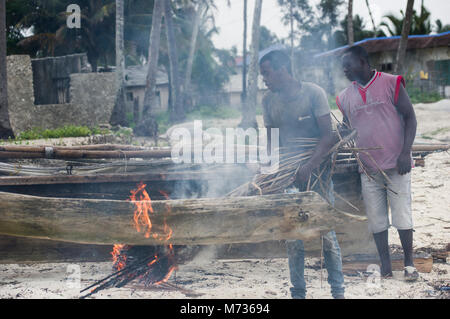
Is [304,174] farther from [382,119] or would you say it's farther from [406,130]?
[406,130]

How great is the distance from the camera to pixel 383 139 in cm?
312

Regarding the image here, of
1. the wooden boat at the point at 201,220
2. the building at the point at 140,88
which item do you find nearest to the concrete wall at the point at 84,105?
the wooden boat at the point at 201,220

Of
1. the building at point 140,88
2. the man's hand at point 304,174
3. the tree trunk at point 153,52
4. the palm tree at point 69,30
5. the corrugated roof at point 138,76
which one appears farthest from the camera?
the corrugated roof at point 138,76

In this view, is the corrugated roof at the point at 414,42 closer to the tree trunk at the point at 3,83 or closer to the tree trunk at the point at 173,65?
the tree trunk at the point at 173,65

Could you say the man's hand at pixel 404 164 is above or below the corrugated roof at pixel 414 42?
below

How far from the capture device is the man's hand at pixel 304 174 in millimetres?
2882

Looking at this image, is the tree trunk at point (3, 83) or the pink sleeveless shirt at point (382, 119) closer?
the pink sleeveless shirt at point (382, 119)

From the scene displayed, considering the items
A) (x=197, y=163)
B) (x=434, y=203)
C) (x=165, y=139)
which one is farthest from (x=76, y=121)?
(x=434, y=203)

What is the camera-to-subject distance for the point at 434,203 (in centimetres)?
554

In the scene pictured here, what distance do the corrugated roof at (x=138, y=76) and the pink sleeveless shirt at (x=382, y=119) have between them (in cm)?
2887

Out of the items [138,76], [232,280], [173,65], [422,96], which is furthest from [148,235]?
[138,76]

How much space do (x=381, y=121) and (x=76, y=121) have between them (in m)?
14.5

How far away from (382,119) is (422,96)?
18.3 meters
